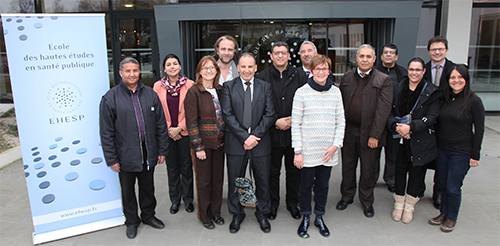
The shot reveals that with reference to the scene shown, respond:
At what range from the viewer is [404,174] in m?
3.78

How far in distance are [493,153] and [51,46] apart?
6.95 m

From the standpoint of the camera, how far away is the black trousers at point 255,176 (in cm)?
350

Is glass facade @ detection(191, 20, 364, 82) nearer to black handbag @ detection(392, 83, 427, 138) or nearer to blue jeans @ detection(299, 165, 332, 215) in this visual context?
black handbag @ detection(392, 83, 427, 138)

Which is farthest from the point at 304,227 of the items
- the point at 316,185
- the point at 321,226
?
the point at 316,185

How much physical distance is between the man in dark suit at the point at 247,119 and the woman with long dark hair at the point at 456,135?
1765 mm

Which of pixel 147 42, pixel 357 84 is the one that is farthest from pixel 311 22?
pixel 357 84

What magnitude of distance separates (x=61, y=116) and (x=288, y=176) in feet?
8.07

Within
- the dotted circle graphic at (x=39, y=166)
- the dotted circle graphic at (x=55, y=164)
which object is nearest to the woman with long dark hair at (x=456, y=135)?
the dotted circle graphic at (x=55, y=164)

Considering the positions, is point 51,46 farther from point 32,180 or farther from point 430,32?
point 430,32

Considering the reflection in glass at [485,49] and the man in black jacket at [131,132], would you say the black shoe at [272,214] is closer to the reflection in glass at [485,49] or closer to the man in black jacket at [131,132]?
the man in black jacket at [131,132]

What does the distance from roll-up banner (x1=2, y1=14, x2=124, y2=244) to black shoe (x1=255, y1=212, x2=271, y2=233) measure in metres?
1.61

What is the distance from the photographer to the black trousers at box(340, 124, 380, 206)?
12.6ft

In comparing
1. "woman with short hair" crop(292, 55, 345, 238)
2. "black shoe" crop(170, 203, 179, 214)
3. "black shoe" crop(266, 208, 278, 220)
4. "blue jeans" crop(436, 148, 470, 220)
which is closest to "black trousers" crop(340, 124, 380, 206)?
"woman with short hair" crop(292, 55, 345, 238)

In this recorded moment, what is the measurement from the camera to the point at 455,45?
855cm
